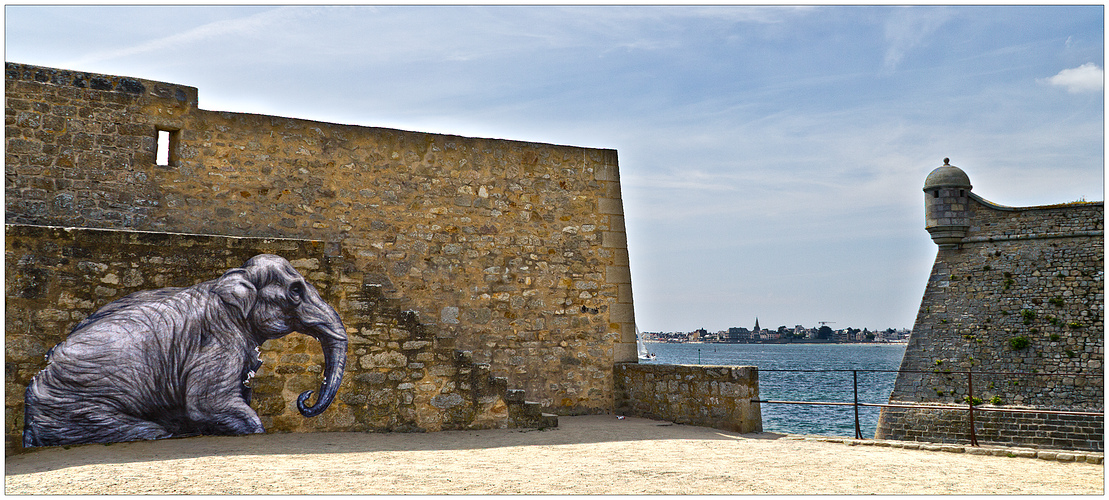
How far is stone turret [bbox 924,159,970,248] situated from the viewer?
20250 mm

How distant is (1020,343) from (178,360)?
59.1ft

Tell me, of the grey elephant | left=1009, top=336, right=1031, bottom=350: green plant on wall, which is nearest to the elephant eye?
the grey elephant

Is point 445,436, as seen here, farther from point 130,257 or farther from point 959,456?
point 959,456

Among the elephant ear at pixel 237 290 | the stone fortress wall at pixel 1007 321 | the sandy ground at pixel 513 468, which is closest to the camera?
the sandy ground at pixel 513 468

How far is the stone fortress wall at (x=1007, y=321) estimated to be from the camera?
1791cm

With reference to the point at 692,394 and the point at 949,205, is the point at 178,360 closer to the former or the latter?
the point at 692,394

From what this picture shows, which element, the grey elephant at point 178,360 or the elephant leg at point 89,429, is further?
the grey elephant at point 178,360

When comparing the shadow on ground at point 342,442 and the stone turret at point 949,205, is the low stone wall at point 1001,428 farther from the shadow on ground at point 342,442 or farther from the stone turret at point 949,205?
the shadow on ground at point 342,442

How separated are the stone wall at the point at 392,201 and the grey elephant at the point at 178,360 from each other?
1.61 meters

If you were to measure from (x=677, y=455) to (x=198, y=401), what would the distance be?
4.34 metres

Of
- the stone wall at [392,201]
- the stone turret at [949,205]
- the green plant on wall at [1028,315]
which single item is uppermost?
the stone turret at [949,205]

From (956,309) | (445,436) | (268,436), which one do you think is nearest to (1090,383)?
(956,309)

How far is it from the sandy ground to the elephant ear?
4.03 feet

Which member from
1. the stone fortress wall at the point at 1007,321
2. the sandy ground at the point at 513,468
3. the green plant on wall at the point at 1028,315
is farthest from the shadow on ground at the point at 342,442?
the green plant on wall at the point at 1028,315
